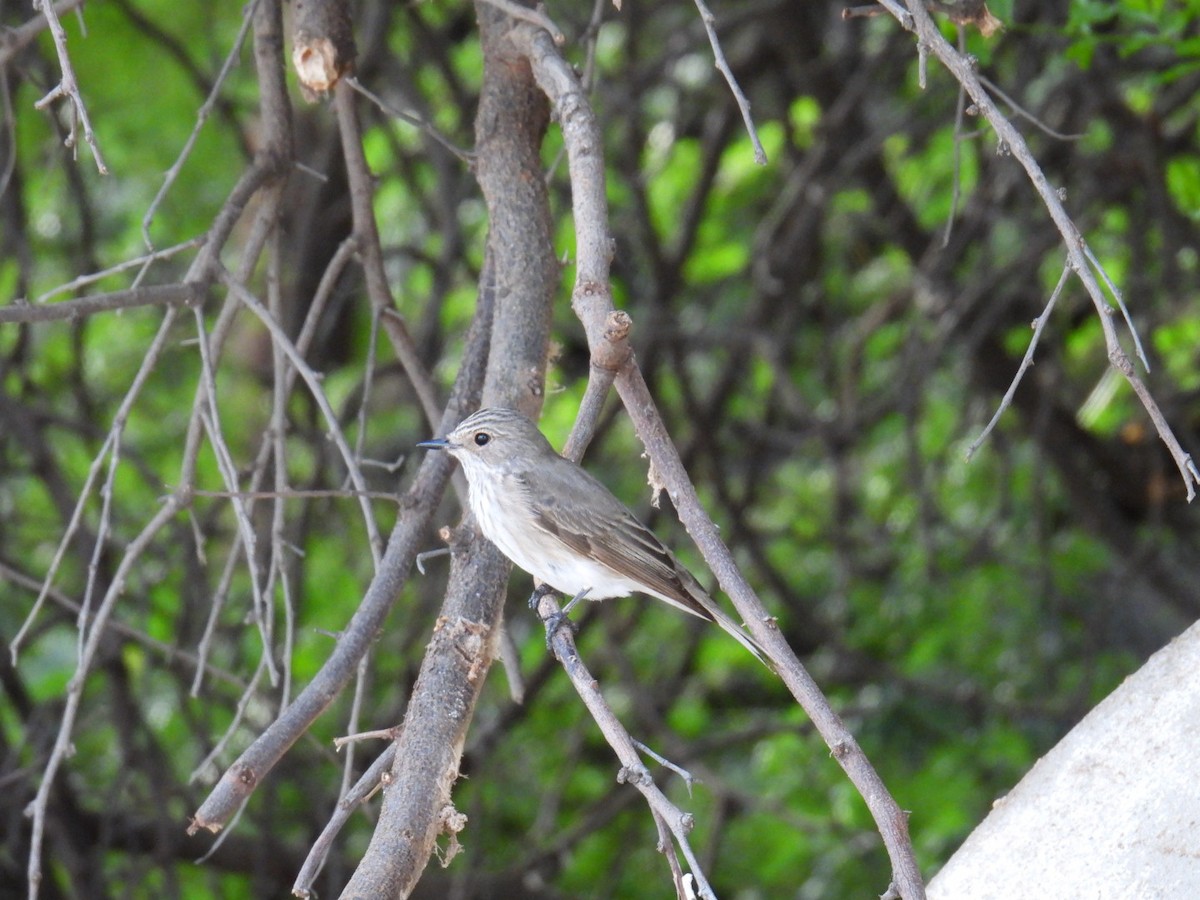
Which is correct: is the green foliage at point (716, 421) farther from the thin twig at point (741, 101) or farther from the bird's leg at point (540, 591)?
the thin twig at point (741, 101)

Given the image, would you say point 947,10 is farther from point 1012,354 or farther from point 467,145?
point 1012,354

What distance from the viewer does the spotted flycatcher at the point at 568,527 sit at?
11.9 feet

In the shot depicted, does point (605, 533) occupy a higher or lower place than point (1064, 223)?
lower

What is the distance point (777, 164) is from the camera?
7.53 metres

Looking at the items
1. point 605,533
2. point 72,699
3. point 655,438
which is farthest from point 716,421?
point 655,438

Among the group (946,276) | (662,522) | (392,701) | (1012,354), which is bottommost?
(392,701)

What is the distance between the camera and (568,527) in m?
4.00

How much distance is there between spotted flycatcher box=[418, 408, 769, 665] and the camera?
3641mm

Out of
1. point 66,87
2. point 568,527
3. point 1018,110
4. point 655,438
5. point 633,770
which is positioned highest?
point 66,87

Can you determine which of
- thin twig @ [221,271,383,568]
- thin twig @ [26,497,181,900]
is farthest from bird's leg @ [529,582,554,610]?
thin twig @ [26,497,181,900]

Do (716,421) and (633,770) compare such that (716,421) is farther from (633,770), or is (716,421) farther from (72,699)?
(633,770)

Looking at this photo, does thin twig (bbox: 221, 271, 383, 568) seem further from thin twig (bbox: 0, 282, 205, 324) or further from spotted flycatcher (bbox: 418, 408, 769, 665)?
spotted flycatcher (bbox: 418, 408, 769, 665)

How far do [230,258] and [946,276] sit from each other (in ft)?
12.8

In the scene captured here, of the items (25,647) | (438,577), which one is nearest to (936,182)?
(438,577)
